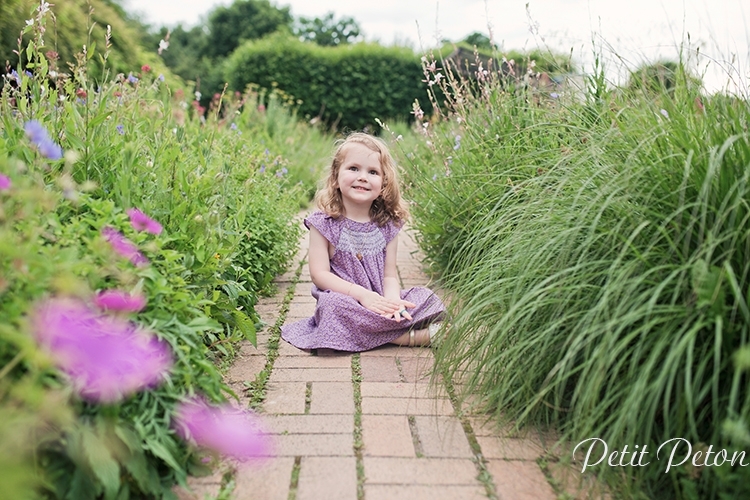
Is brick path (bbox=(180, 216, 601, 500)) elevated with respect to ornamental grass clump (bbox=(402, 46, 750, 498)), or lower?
lower

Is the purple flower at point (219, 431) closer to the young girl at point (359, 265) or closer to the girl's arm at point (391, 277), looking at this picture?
the young girl at point (359, 265)

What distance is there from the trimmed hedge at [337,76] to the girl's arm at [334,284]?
42.6 ft

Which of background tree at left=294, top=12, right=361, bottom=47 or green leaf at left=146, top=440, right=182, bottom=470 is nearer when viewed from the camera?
green leaf at left=146, top=440, right=182, bottom=470

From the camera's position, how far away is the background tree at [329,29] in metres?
43.6

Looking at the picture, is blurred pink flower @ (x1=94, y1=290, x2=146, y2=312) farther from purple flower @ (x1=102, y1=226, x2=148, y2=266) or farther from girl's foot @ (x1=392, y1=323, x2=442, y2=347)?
girl's foot @ (x1=392, y1=323, x2=442, y2=347)

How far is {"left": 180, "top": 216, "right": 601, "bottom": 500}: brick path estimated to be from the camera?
1819 millimetres

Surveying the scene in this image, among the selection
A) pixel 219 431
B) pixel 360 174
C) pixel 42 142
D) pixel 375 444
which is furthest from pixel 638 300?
pixel 360 174

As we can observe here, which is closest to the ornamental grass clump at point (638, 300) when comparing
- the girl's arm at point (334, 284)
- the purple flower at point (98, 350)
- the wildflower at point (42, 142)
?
the girl's arm at point (334, 284)

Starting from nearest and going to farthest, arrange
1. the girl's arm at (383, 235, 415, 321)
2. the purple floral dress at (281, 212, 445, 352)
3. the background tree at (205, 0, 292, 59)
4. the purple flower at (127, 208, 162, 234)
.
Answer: the purple flower at (127, 208, 162, 234) < the purple floral dress at (281, 212, 445, 352) < the girl's arm at (383, 235, 415, 321) < the background tree at (205, 0, 292, 59)

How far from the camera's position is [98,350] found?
1358mm

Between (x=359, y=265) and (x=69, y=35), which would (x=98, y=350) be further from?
(x=69, y=35)

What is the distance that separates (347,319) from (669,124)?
1508 mm

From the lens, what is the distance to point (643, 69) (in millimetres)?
2625

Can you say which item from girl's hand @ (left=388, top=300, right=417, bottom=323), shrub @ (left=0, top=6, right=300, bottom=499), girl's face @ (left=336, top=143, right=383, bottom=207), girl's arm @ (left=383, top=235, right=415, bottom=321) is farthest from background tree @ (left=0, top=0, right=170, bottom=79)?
girl's hand @ (left=388, top=300, right=417, bottom=323)
